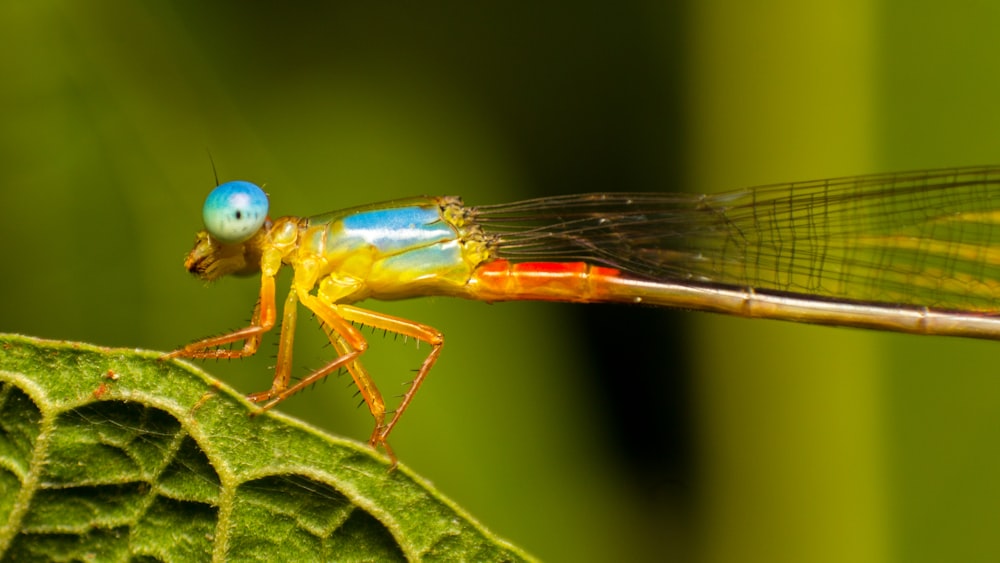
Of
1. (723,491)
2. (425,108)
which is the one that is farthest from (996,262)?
(425,108)

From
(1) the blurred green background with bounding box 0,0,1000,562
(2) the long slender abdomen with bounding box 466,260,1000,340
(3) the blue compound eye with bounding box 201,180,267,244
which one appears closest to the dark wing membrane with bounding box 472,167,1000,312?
(2) the long slender abdomen with bounding box 466,260,1000,340

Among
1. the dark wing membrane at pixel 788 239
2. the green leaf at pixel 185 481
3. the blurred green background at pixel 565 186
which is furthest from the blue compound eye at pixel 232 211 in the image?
the green leaf at pixel 185 481

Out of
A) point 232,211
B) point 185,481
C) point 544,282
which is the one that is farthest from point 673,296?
point 185,481

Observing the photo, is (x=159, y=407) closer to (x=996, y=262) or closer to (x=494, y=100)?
(x=494, y=100)

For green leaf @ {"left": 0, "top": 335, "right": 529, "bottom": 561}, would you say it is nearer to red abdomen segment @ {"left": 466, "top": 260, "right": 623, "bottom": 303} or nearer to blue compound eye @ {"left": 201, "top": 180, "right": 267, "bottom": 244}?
blue compound eye @ {"left": 201, "top": 180, "right": 267, "bottom": 244}

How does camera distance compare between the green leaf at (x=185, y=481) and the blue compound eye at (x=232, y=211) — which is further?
the blue compound eye at (x=232, y=211)

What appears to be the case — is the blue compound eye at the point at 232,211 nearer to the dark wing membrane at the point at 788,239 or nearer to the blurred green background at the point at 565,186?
the blurred green background at the point at 565,186

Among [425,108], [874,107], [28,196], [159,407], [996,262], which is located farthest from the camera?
[996,262]
